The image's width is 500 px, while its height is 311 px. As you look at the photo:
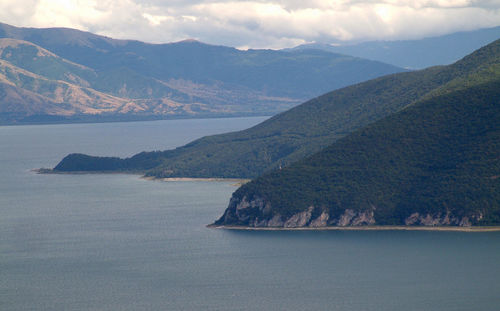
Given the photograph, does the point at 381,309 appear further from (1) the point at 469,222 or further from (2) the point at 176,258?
(1) the point at 469,222

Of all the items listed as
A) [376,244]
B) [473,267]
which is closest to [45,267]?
[376,244]

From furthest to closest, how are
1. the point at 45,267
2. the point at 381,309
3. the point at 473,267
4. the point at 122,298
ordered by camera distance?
the point at 45,267
the point at 473,267
the point at 122,298
the point at 381,309

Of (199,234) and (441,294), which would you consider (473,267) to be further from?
(199,234)

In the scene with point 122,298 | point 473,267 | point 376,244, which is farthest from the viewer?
point 376,244

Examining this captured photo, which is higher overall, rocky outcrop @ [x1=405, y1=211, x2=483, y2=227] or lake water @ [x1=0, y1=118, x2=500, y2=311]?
rocky outcrop @ [x1=405, y1=211, x2=483, y2=227]

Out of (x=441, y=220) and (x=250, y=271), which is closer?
(x=250, y=271)

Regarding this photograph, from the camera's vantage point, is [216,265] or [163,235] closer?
[216,265]

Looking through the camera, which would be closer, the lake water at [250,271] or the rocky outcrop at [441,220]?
the lake water at [250,271]

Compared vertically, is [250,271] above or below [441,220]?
below

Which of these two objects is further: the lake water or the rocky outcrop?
the rocky outcrop
